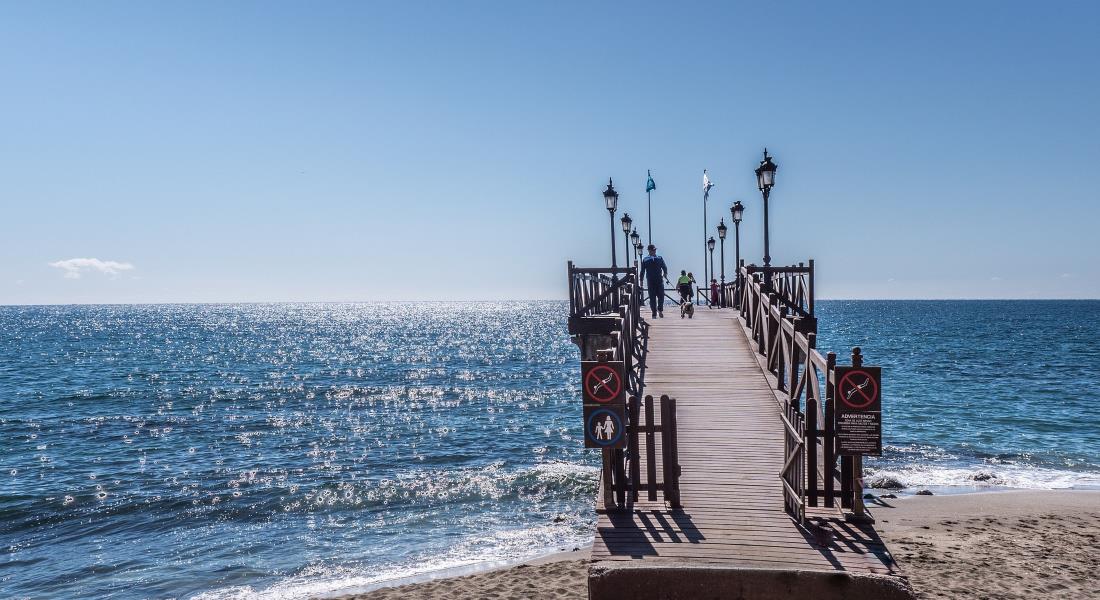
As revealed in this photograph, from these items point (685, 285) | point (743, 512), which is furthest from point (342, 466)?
point (743, 512)

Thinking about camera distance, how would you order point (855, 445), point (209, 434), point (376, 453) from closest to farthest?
1. point (855, 445)
2. point (376, 453)
3. point (209, 434)

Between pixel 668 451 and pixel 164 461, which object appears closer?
pixel 668 451

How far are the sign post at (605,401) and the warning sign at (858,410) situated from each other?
2.42 m

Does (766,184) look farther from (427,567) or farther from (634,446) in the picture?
(427,567)

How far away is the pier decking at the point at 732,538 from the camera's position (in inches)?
276

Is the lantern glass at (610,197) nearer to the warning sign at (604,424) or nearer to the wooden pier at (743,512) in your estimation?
the wooden pier at (743,512)

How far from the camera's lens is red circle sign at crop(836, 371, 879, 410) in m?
8.00

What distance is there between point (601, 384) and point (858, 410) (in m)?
2.85

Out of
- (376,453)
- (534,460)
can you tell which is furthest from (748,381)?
(376,453)

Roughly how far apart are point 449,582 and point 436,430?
17057mm

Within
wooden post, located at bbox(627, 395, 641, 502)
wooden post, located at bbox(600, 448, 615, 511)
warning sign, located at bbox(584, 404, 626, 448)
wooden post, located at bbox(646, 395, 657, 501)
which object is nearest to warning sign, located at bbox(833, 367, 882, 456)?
wooden post, located at bbox(646, 395, 657, 501)

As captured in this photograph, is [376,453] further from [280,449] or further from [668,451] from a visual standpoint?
[668,451]

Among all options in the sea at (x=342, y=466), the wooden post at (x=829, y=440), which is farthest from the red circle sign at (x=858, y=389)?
the sea at (x=342, y=466)

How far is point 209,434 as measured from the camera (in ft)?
98.0
